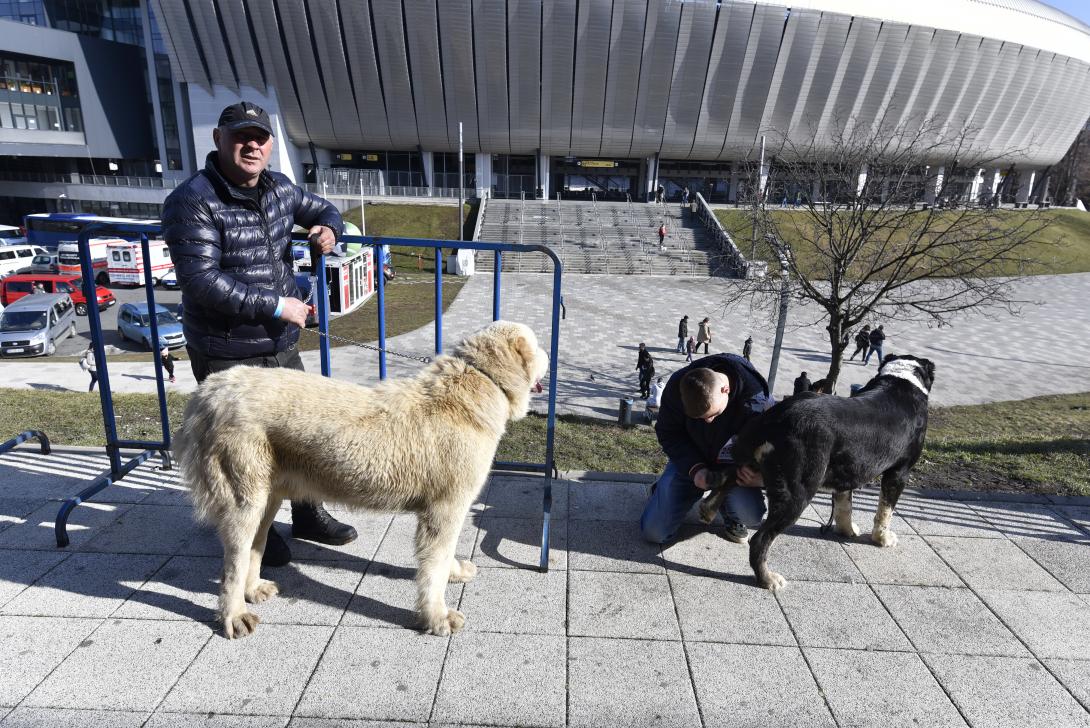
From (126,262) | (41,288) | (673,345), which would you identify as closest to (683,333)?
(673,345)

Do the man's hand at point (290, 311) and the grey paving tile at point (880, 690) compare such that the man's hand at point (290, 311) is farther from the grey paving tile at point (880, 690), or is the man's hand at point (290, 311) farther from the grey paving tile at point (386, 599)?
the grey paving tile at point (880, 690)

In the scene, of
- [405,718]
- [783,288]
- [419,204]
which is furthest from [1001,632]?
[419,204]

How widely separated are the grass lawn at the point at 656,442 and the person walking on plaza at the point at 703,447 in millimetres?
2662

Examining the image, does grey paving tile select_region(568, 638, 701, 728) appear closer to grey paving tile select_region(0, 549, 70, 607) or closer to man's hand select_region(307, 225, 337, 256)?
man's hand select_region(307, 225, 337, 256)

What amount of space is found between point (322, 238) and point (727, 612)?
359cm

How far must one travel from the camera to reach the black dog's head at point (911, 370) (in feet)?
14.2

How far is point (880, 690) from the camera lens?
10.1 ft

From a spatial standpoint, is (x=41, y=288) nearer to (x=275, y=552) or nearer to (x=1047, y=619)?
(x=275, y=552)

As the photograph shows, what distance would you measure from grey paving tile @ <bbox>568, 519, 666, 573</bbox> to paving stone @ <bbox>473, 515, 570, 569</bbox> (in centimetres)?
9

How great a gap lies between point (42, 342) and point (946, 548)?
23621 millimetres

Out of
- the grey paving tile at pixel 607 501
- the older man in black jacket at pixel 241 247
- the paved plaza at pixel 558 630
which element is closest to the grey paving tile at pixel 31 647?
the paved plaza at pixel 558 630

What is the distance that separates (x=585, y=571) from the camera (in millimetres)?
4105

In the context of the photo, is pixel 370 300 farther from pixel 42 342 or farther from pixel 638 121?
pixel 638 121

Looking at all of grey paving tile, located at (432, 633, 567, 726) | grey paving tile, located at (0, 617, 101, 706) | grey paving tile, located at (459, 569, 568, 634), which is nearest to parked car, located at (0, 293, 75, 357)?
grey paving tile, located at (0, 617, 101, 706)
